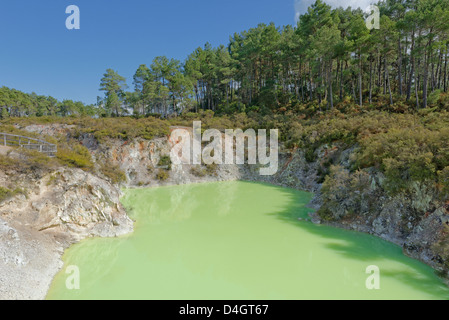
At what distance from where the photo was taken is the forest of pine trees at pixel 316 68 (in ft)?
72.7

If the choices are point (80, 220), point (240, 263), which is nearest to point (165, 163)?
point (80, 220)

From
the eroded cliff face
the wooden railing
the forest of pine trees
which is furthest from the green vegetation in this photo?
the forest of pine trees

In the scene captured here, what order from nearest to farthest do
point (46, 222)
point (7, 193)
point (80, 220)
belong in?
point (7, 193), point (46, 222), point (80, 220)

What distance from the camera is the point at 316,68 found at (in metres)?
29.2

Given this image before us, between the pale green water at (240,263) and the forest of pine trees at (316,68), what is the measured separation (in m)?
19.1

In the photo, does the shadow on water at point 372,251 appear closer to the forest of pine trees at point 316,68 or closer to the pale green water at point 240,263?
the pale green water at point 240,263

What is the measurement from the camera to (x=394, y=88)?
99.9 feet

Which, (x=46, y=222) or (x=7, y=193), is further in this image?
(x=46, y=222)

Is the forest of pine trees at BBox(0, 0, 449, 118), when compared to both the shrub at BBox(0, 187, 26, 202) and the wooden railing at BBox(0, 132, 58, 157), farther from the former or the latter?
the shrub at BBox(0, 187, 26, 202)

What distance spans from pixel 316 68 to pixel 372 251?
25.8 metres

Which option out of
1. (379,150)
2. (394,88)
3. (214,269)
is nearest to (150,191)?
(214,269)

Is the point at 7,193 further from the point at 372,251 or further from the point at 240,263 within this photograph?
the point at 372,251

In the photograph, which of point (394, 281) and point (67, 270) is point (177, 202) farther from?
point (394, 281)

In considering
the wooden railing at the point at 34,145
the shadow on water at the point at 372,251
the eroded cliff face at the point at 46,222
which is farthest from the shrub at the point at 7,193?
the shadow on water at the point at 372,251
